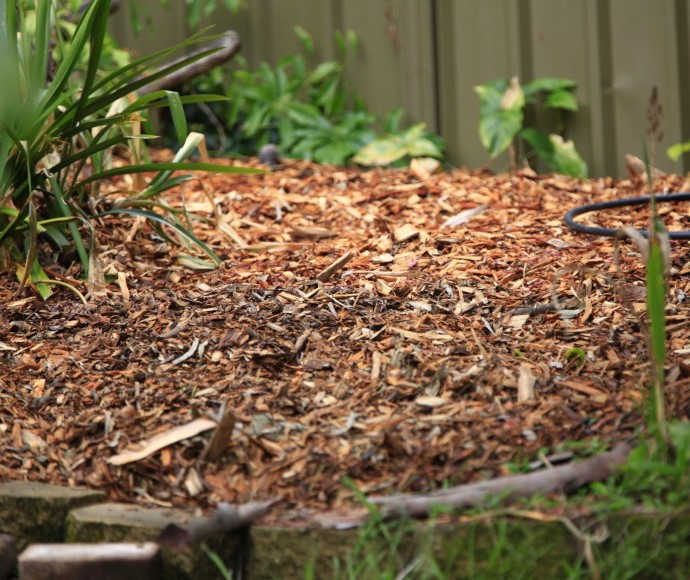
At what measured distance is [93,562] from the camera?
A: 6.09 feet

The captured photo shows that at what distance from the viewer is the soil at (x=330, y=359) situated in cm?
209

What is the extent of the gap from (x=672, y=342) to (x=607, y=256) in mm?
665

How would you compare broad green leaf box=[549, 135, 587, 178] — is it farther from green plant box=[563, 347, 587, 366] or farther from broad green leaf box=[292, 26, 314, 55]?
green plant box=[563, 347, 587, 366]

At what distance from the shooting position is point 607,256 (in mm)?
3023

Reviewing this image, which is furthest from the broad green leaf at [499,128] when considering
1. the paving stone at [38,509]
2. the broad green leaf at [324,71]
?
the paving stone at [38,509]

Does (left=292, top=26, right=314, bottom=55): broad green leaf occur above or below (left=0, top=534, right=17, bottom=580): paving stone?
above

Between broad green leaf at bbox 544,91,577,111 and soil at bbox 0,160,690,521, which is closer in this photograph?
soil at bbox 0,160,690,521

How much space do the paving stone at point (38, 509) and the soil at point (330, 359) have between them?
0.27ft

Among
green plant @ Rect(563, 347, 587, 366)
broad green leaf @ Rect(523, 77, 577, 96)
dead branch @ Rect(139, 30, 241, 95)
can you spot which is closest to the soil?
green plant @ Rect(563, 347, 587, 366)

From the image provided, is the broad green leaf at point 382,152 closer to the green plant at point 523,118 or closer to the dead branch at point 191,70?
the green plant at point 523,118

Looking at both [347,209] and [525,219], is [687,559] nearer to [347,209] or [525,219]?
[525,219]

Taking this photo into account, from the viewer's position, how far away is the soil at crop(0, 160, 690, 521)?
6.85 feet

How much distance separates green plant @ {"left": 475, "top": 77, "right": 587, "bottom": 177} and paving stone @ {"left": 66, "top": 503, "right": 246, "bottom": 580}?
3174mm

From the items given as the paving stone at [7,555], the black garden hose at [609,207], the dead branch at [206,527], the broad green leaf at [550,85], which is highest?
the broad green leaf at [550,85]
